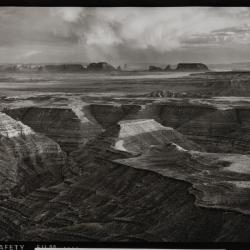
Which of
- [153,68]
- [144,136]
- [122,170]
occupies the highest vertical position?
[153,68]

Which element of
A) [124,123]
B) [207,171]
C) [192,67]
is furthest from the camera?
[124,123]

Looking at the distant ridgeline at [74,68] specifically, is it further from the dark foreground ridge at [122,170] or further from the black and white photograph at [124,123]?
the dark foreground ridge at [122,170]

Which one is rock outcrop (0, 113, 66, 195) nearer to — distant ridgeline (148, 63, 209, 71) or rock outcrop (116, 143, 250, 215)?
rock outcrop (116, 143, 250, 215)

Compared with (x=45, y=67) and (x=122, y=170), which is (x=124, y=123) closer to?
(x=122, y=170)

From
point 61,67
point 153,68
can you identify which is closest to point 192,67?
point 153,68

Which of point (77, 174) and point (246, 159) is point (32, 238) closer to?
point (77, 174)

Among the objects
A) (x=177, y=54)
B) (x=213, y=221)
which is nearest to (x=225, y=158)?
(x=213, y=221)
